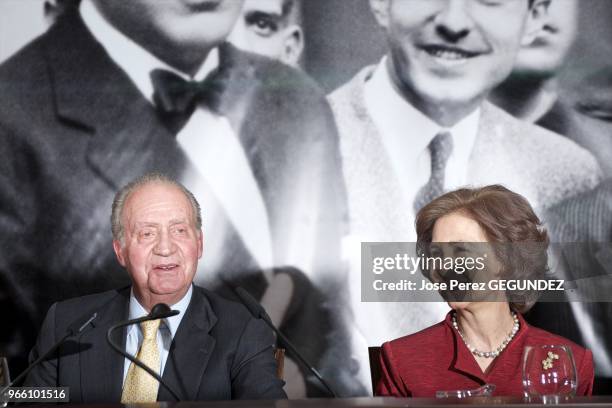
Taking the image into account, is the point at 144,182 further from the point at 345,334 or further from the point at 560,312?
the point at 560,312

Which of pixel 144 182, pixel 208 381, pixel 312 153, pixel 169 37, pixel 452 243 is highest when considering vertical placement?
pixel 169 37

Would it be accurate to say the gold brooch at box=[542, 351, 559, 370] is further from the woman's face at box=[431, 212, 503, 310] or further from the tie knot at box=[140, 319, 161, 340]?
the tie knot at box=[140, 319, 161, 340]

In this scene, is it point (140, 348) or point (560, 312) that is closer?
point (140, 348)

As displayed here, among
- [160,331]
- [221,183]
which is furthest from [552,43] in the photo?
[160,331]

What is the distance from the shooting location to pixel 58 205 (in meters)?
3.57

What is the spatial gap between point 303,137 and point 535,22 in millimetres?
1043

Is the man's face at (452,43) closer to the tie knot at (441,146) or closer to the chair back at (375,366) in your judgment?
the tie knot at (441,146)

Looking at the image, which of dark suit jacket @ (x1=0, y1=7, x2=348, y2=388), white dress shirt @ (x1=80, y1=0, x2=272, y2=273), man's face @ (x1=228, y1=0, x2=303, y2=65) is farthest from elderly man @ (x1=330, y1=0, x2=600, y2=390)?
white dress shirt @ (x1=80, y1=0, x2=272, y2=273)

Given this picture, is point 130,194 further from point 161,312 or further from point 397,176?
point 397,176

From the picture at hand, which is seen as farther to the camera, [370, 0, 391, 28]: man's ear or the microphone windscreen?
[370, 0, 391, 28]: man's ear

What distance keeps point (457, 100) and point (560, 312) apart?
0.94 m

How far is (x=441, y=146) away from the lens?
3.57 metres

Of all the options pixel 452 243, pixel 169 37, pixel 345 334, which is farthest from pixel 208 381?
pixel 169 37

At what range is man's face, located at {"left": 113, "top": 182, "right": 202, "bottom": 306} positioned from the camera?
2328 millimetres
